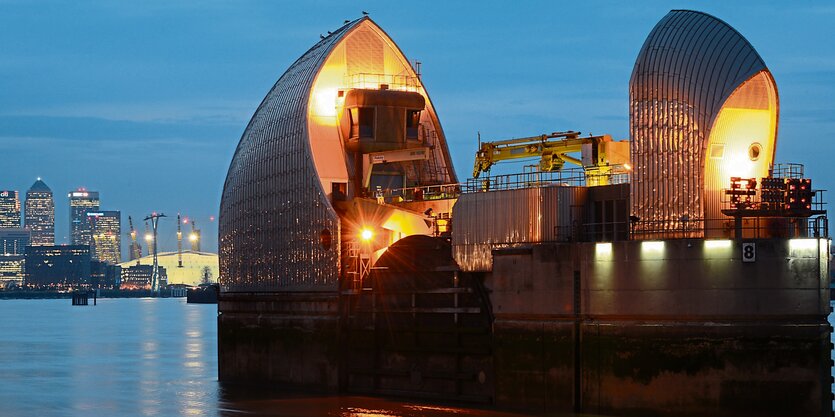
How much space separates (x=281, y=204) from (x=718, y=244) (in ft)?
80.2

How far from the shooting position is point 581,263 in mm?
46281

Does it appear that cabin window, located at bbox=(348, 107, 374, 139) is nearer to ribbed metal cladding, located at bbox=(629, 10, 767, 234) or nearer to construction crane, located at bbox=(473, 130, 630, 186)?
construction crane, located at bbox=(473, 130, 630, 186)

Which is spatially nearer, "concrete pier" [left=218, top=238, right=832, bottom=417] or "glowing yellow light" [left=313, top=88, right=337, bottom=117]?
"concrete pier" [left=218, top=238, right=832, bottom=417]

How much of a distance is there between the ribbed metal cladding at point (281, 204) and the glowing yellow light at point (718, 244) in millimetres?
18191

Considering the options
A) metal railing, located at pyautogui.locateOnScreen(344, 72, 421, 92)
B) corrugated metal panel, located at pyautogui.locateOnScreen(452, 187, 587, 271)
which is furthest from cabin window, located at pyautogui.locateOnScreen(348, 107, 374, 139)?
corrugated metal panel, located at pyautogui.locateOnScreen(452, 187, 587, 271)

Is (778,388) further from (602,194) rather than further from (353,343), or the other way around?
(353,343)

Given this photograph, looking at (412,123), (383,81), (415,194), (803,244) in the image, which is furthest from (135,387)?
(803,244)

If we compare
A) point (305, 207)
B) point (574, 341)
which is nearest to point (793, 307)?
point (574, 341)

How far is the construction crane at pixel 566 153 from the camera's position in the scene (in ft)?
176

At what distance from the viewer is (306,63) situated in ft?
213

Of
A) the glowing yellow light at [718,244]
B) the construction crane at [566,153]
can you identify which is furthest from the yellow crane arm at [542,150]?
the glowing yellow light at [718,244]

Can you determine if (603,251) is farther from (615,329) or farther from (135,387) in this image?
(135,387)

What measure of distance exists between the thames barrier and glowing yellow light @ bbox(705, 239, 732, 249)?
0.45 feet

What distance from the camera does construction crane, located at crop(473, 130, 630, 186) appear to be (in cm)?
5350
